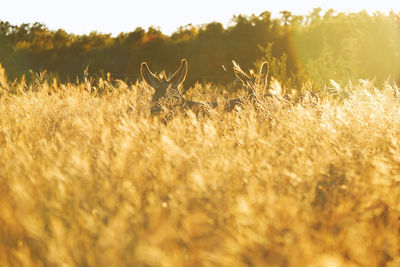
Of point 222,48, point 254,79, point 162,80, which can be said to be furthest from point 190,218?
point 222,48

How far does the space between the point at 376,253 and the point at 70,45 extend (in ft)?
61.1

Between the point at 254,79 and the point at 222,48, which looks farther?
the point at 222,48

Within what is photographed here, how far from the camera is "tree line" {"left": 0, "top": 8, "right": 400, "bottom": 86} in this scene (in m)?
11.4

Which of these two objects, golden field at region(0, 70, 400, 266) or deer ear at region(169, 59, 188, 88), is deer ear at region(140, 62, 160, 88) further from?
golden field at region(0, 70, 400, 266)

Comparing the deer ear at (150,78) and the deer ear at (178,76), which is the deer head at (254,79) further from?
the deer ear at (150,78)

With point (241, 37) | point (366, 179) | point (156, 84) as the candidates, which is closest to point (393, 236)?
point (366, 179)

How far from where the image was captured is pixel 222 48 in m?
14.7

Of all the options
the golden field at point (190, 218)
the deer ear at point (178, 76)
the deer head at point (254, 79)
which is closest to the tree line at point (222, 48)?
the deer head at point (254, 79)

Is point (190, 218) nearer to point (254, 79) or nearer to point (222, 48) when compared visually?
point (254, 79)

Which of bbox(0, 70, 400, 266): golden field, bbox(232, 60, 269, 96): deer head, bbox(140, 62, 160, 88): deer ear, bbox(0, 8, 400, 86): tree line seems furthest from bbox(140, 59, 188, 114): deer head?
bbox(0, 8, 400, 86): tree line

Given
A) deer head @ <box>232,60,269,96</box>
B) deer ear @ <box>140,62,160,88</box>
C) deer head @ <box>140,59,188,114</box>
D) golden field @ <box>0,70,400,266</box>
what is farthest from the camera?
deer ear @ <box>140,62,160,88</box>

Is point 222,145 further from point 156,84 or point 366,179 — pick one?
point 156,84

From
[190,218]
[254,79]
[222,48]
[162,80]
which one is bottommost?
[222,48]

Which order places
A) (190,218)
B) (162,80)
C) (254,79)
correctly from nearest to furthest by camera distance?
(190,218) → (162,80) → (254,79)
